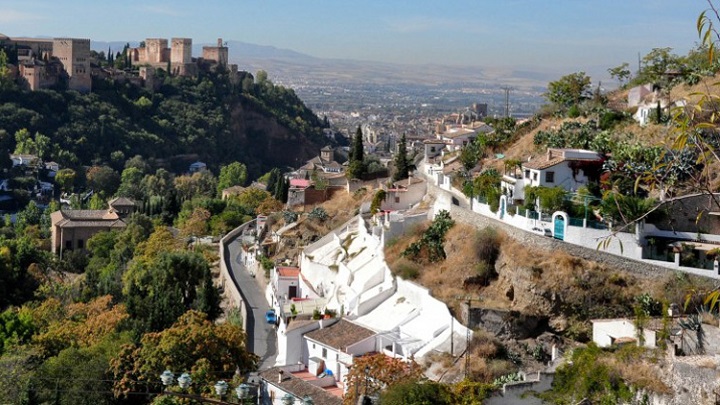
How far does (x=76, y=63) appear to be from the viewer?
72.9m

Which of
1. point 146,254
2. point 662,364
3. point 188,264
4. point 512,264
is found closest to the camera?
point 662,364

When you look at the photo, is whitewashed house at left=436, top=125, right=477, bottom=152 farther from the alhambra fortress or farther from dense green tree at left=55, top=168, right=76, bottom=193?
the alhambra fortress

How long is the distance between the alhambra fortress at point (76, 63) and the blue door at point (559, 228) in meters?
58.6

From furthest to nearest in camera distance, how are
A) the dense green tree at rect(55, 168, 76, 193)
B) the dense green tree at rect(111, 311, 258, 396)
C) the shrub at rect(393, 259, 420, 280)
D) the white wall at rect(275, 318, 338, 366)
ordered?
the dense green tree at rect(55, 168, 76, 193) → the shrub at rect(393, 259, 420, 280) → the white wall at rect(275, 318, 338, 366) → the dense green tree at rect(111, 311, 258, 396)

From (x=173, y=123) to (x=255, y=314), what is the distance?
54.8 meters

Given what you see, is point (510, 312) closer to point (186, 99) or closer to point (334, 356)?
point (334, 356)

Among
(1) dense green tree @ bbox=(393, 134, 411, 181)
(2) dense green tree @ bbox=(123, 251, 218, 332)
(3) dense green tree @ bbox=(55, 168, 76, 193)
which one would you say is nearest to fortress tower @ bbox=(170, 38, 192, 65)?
(3) dense green tree @ bbox=(55, 168, 76, 193)

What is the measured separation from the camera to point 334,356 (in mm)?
17641

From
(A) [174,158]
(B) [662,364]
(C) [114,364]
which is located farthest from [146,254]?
(A) [174,158]

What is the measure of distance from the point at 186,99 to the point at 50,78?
40.5 ft

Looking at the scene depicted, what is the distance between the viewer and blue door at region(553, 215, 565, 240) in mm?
17922

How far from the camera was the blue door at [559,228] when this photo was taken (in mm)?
17922

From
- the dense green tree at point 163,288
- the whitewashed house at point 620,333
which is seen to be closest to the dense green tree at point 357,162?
the dense green tree at point 163,288

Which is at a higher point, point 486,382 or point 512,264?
point 512,264
